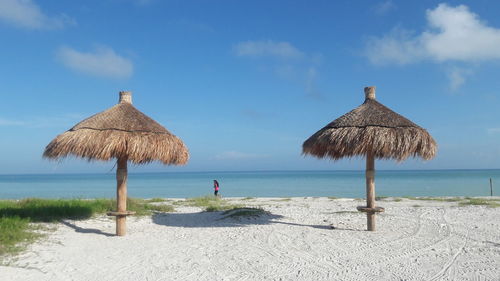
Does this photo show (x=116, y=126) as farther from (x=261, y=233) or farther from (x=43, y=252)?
(x=261, y=233)

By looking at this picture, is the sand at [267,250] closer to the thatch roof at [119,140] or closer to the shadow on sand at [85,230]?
the shadow on sand at [85,230]

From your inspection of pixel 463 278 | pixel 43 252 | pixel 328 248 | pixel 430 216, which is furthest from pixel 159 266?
pixel 430 216

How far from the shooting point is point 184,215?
29.7ft

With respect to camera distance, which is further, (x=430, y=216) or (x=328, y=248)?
(x=430, y=216)

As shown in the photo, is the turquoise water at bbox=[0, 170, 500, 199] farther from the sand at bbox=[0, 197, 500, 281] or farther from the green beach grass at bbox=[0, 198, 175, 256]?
the sand at bbox=[0, 197, 500, 281]

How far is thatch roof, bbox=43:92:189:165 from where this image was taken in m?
6.39

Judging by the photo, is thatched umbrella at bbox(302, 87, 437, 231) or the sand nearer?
the sand

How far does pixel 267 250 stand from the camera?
220 inches

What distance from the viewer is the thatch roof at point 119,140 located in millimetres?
6391

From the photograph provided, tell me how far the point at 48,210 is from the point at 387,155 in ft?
22.5

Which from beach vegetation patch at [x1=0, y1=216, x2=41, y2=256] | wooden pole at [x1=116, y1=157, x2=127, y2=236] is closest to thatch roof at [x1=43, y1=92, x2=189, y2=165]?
wooden pole at [x1=116, y1=157, x2=127, y2=236]

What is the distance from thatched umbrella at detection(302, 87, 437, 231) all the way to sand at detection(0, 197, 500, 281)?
105cm

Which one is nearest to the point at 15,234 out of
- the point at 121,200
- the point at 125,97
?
the point at 121,200

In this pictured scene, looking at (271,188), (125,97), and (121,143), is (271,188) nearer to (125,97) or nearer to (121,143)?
(125,97)
